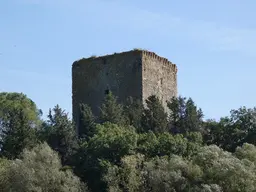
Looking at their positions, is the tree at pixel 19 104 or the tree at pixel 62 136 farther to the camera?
the tree at pixel 19 104

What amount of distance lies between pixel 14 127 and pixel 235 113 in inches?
500

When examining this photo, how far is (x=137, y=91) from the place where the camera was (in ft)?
142

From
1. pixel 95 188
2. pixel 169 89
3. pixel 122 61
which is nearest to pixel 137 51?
pixel 122 61

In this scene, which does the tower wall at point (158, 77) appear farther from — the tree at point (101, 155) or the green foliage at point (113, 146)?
the tree at point (101, 155)

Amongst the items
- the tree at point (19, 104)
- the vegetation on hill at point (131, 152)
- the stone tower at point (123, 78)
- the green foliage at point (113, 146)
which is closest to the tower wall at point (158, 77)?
the stone tower at point (123, 78)

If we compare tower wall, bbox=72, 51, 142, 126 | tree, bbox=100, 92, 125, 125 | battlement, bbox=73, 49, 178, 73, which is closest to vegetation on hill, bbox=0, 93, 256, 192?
tree, bbox=100, 92, 125, 125

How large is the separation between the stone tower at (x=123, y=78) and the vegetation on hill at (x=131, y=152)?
2427 millimetres

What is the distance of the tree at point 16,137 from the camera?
36750 millimetres

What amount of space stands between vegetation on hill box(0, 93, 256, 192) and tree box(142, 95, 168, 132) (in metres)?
0.06

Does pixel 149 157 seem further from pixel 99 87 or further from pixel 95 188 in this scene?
pixel 99 87

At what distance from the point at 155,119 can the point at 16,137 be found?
7.83 m

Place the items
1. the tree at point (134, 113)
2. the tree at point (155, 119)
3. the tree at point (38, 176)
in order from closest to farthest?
1. the tree at point (38, 176)
2. the tree at point (155, 119)
3. the tree at point (134, 113)

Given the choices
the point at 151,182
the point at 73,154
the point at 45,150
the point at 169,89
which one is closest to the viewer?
the point at 151,182

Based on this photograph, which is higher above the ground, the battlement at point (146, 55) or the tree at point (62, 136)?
the battlement at point (146, 55)
